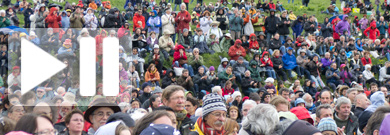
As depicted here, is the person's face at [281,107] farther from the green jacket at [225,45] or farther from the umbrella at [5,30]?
the green jacket at [225,45]

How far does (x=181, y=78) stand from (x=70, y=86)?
3.90 m

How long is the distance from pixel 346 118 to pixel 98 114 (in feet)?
12.4

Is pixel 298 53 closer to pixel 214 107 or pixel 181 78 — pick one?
pixel 181 78

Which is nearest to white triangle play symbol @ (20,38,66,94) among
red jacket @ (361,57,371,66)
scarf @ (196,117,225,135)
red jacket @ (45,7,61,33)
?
scarf @ (196,117,225,135)

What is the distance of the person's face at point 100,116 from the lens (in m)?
6.53

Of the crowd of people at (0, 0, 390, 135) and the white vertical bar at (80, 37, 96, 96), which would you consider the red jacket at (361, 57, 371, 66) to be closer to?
the crowd of people at (0, 0, 390, 135)

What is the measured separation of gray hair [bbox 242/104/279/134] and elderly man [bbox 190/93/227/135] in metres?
0.55

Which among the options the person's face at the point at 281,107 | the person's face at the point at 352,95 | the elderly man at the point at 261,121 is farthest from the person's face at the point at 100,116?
the person's face at the point at 352,95

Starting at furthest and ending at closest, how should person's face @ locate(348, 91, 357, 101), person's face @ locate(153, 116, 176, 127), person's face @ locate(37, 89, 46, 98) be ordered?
person's face @ locate(348, 91, 357, 101)
person's face @ locate(37, 89, 46, 98)
person's face @ locate(153, 116, 176, 127)

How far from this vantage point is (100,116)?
658 cm

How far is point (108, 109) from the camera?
6621 millimetres

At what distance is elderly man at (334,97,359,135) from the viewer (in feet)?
26.1

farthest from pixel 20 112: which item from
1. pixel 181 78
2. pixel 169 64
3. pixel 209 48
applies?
pixel 209 48

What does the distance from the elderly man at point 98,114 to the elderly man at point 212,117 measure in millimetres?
1244
